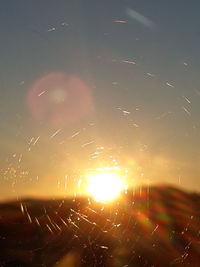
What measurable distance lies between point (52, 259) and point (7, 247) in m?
1.84

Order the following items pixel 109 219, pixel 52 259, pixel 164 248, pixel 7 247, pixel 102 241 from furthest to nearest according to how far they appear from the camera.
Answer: pixel 7 247, pixel 52 259, pixel 164 248, pixel 102 241, pixel 109 219

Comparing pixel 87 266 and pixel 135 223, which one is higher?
pixel 135 223

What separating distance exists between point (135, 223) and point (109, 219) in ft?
1.66

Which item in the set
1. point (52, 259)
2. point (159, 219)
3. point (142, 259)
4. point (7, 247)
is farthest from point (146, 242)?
point (7, 247)

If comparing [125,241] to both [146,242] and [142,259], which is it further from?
[142,259]

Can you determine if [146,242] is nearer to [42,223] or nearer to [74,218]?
[74,218]

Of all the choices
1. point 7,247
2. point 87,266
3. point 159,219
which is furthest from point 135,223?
point 7,247

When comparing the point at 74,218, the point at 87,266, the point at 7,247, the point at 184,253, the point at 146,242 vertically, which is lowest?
the point at 7,247

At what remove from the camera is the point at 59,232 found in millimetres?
7477

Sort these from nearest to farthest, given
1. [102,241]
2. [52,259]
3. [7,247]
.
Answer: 1. [102,241]
2. [52,259]
3. [7,247]

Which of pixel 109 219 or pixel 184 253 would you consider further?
pixel 184 253

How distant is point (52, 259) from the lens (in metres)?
11.8

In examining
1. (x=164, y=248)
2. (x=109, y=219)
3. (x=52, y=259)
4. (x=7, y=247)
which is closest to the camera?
(x=109, y=219)

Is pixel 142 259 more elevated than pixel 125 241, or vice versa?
pixel 125 241
